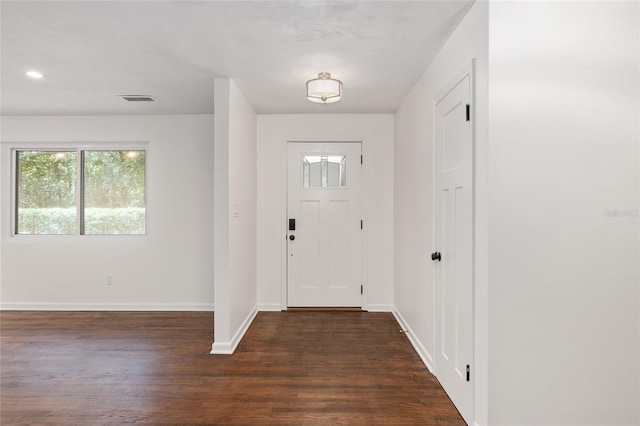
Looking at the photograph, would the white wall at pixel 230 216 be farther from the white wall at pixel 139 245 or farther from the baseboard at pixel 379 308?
the baseboard at pixel 379 308

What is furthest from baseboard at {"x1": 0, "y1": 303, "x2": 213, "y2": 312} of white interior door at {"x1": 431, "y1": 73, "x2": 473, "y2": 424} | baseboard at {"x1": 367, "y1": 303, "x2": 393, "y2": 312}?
white interior door at {"x1": 431, "y1": 73, "x2": 473, "y2": 424}

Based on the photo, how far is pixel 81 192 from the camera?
15.0 feet

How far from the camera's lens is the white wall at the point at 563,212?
5.77 feet

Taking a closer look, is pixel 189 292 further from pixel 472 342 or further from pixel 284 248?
pixel 472 342

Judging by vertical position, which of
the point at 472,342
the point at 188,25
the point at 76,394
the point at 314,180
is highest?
the point at 188,25

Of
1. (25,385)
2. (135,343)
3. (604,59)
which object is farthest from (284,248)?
(604,59)

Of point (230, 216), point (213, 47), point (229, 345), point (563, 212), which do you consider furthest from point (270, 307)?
point (563, 212)

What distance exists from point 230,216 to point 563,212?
2454 mm

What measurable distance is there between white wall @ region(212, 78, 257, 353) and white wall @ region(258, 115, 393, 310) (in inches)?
25.6

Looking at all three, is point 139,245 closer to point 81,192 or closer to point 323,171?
point 81,192

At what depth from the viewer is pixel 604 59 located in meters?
1.76

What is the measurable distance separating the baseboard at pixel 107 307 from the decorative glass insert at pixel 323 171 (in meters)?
2.03

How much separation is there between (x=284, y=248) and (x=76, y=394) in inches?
97.2

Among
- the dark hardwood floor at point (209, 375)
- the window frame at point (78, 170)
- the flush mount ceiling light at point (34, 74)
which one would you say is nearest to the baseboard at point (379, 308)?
the dark hardwood floor at point (209, 375)
